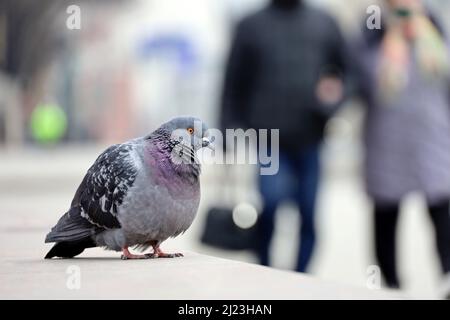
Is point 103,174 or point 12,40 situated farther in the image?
point 12,40

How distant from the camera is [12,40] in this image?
21.8m

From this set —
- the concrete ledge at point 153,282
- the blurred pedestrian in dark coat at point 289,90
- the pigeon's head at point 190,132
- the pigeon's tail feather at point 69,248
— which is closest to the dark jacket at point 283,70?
the blurred pedestrian in dark coat at point 289,90

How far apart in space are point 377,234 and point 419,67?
103cm

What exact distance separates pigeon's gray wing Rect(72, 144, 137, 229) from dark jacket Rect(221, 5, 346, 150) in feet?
9.28

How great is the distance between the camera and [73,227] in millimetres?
1784

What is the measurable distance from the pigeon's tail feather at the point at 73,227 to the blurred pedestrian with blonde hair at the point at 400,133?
11.7 feet

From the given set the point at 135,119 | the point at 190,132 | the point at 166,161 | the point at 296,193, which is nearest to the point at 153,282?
the point at 166,161

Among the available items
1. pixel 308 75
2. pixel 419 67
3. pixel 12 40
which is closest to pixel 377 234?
pixel 419 67

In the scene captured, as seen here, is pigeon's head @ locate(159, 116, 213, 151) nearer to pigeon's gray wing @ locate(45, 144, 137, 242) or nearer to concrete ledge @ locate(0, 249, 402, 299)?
pigeon's gray wing @ locate(45, 144, 137, 242)

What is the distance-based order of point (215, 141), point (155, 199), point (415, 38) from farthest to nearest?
point (415, 38) < point (155, 199) < point (215, 141)

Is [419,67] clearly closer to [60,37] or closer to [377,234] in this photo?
[377,234]

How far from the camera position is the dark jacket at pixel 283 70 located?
4691 mm

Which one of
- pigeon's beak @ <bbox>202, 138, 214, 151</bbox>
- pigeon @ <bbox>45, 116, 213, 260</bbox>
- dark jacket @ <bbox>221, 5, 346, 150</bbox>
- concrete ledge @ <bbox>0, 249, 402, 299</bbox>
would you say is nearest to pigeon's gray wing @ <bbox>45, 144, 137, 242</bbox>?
pigeon @ <bbox>45, 116, 213, 260</bbox>

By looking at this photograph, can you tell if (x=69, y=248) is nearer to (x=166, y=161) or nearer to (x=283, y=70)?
(x=166, y=161)
